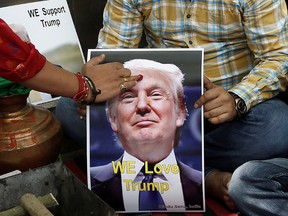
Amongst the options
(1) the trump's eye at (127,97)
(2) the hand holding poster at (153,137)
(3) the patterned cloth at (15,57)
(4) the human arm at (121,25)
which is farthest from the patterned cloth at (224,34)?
(3) the patterned cloth at (15,57)

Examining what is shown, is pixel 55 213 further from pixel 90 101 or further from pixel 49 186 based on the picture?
pixel 90 101

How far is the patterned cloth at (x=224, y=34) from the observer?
1536 mm

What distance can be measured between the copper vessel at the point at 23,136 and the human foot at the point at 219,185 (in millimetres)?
505

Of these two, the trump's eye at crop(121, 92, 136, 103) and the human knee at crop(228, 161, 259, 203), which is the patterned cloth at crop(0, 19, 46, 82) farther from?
the human knee at crop(228, 161, 259, 203)

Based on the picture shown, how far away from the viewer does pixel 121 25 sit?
1.74 meters

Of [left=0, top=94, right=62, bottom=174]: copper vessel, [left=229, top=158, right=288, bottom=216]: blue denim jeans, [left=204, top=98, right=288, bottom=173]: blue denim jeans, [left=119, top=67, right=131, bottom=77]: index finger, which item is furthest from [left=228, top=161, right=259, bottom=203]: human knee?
[left=0, top=94, right=62, bottom=174]: copper vessel

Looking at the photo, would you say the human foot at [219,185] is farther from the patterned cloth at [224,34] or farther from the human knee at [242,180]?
the patterned cloth at [224,34]

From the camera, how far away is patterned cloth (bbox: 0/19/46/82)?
4.35 feet

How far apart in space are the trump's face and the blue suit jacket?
8cm

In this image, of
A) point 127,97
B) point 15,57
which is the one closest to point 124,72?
point 127,97

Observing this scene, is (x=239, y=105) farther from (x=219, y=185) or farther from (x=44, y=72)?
(x=44, y=72)

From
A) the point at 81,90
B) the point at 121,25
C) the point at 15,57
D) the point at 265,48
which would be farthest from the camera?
the point at 121,25

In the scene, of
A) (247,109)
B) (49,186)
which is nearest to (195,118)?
(247,109)

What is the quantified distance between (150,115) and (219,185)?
32 centimetres
